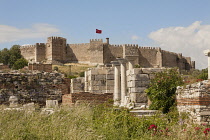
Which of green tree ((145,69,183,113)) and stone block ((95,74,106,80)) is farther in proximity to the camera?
stone block ((95,74,106,80))

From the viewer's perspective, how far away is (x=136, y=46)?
76.4 meters

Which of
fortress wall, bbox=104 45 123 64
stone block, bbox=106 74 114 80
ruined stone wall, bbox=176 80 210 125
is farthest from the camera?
fortress wall, bbox=104 45 123 64

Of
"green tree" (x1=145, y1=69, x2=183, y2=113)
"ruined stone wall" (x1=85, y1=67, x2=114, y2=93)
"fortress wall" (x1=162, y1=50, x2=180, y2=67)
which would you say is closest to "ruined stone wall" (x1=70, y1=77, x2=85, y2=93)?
"ruined stone wall" (x1=85, y1=67, x2=114, y2=93)

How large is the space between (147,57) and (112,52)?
8.05 m

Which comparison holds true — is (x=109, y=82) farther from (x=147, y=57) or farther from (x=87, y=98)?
(x=147, y=57)

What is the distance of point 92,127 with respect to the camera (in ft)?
27.0

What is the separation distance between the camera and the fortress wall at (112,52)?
2886 inches

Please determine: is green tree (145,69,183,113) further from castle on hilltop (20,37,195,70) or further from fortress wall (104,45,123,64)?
fortress wall (104,45,123,64)

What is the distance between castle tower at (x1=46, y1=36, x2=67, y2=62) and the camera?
233 feet

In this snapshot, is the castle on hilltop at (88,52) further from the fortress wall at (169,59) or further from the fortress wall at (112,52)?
the fortress wall at (169,59)

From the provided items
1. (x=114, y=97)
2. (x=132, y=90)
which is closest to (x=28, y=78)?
(x=114, y=97)

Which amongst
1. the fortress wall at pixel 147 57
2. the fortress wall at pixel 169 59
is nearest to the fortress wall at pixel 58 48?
the fortress wall at pixel 147 57

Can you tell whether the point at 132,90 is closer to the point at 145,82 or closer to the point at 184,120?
the point at 145,82

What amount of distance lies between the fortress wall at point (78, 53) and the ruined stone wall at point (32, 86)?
57251 millimetres
